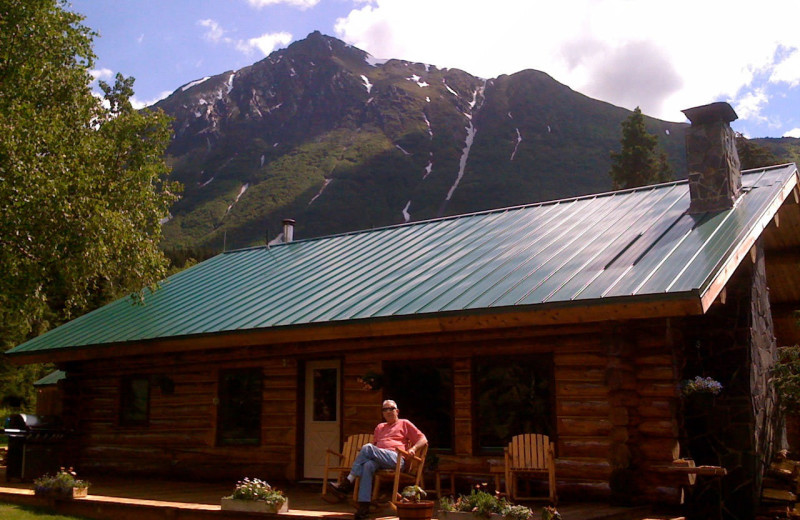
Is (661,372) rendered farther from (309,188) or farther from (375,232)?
(309,188)

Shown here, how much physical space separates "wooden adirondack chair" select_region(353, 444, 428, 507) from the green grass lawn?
3.71 meters

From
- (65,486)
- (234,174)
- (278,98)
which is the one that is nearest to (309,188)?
(234,174)

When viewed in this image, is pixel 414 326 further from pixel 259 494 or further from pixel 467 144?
pixel 467 144

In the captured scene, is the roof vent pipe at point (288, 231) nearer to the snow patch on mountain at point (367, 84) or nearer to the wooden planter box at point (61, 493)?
the wooden planter box at point (61, 493)

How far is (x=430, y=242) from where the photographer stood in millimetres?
14719

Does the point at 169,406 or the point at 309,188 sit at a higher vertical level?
the point at 309,188

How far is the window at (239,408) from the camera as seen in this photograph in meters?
13.4

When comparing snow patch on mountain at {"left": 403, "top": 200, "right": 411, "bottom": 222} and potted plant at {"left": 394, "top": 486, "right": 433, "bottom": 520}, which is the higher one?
snow patch on mountain at {"left": 403, "top": 200, "right": 411, "bottom": 222}

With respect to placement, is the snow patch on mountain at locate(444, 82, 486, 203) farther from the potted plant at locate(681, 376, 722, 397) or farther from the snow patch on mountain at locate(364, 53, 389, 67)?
the potted plant at locate(681, 376, 722, 397)

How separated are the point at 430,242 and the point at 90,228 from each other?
19.8ft

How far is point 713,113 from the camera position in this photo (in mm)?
12164

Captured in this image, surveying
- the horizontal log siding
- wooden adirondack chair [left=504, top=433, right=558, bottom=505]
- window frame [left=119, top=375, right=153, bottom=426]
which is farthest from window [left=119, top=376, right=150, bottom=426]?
wooden adirondack chair [left=504, top=433, right=558, bottom=505]

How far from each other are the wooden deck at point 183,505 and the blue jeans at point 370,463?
396 mm

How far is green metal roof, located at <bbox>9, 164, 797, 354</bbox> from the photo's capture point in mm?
9656
